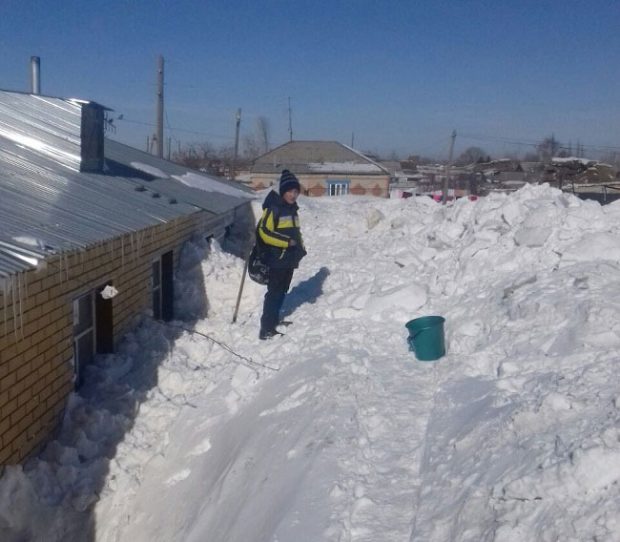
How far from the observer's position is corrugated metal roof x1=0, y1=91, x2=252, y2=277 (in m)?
5.93

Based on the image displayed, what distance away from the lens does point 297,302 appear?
10.3 meters

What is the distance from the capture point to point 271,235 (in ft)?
28.1

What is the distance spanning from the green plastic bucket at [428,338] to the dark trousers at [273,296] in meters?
2.35

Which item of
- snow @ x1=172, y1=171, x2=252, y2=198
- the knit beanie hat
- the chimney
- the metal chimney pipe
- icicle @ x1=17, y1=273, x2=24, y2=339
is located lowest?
icicle @ x1=17, y1=273, x2=24, y2=339

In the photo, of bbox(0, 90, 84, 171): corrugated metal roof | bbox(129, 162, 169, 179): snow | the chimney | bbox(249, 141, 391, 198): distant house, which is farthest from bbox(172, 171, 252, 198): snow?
bbox(249, 141, 391, 198): distant house

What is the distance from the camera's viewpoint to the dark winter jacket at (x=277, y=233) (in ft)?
28.1

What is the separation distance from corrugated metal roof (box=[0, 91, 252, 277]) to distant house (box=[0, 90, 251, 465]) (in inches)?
0.9

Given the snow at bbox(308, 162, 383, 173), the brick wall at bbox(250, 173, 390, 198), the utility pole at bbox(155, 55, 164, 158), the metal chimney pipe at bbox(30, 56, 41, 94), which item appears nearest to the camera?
the metal chimney pipe at bbox(30, 56, 41, 94)

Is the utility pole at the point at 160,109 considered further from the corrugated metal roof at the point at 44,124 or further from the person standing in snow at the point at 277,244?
the person standing in snow at the point at 277,244

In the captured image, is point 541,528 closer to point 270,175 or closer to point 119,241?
point 119,241

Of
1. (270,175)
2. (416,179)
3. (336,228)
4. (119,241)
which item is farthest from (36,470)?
(416,179)

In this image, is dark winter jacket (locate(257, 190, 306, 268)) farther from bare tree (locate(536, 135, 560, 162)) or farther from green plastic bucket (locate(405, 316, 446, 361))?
bare tree (locate(536, 135, 560, 162))

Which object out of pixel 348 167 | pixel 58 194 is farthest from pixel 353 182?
pixel 58 194

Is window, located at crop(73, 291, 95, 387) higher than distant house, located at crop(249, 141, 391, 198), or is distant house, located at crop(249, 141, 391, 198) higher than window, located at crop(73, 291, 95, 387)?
distant house, located at crop(249, 141, 391, 198)
